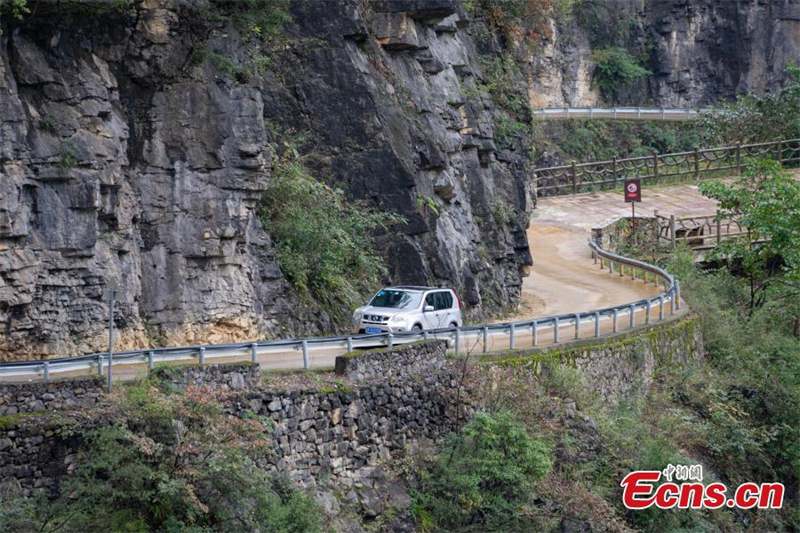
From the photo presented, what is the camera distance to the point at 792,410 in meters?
28.0

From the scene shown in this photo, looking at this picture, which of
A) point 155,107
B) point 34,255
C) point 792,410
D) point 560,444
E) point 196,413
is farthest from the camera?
point 792,410

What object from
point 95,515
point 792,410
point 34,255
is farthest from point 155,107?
point 792,410

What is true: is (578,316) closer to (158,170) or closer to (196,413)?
(158,170)

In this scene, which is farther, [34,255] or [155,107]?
[155,107]

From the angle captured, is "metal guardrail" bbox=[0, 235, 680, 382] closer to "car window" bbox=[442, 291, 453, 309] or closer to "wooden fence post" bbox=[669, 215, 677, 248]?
"car window" bbox=[442, 291, 453, 309]

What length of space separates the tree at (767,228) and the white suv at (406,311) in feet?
37.7

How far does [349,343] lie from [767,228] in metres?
17.3

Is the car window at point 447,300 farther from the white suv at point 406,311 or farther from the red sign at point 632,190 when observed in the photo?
the red sign at point 632,190

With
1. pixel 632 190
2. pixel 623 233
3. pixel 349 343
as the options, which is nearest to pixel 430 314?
pixel 349 343

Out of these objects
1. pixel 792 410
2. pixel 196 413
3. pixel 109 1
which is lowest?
pixel 792 410

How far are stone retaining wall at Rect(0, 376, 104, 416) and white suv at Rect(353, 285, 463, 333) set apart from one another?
25.5 feet

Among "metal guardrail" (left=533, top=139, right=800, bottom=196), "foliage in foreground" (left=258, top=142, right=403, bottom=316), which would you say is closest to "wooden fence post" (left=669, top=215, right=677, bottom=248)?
"metal guardrail" (left=533, top=139, right=800, bottom=196)

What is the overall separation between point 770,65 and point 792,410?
4303 cm

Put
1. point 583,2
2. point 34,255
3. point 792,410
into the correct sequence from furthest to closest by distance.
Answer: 1. point 583,2
2. point 792,410
3. point 34,255
